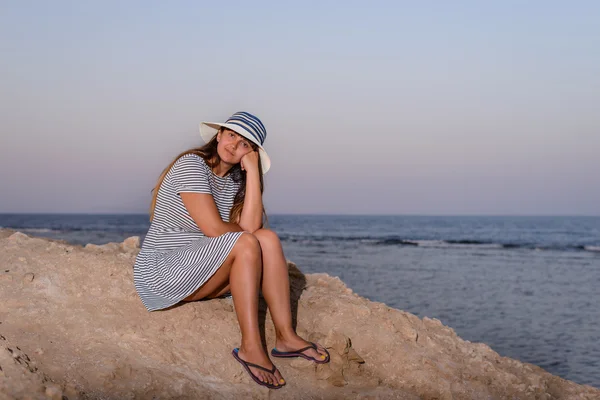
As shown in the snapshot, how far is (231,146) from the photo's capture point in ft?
15.3

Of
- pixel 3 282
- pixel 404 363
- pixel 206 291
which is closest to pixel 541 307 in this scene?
pixel 404 363

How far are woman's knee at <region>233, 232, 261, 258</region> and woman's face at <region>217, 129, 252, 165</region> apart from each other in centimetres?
80

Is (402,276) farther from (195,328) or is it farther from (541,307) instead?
(195,328)

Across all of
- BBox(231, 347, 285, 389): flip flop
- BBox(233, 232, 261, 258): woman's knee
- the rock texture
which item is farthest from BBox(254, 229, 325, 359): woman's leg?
BBox(231, 347, 285, 389): flip flop

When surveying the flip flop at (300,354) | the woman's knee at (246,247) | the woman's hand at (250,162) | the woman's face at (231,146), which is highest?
the woman's face at (231,146)

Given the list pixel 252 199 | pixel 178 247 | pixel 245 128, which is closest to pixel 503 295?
pixel 252 199

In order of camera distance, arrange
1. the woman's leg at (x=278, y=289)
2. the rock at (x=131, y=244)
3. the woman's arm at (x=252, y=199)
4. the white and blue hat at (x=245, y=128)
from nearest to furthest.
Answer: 1. the woman's leg at (x=278, y=289)
2. the white and blue hat at (x=245, y=128)
3. the woman's arm at (x=252, y=199)
4. the rock at (x=131, y=244)

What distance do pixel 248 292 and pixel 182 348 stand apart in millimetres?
600

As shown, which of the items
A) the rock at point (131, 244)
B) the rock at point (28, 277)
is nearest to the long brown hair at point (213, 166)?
the rock at point (28, 277)

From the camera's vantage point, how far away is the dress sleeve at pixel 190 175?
4395 millimetres

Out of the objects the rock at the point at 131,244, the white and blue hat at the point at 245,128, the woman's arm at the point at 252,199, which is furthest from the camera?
the rock at the point at 131,244

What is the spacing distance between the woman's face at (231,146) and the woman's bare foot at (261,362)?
1.37 m

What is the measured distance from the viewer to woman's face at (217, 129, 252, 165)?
4.64m

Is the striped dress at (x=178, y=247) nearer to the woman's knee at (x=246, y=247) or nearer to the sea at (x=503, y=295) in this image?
the woman's knee at (x=246, y=247)
